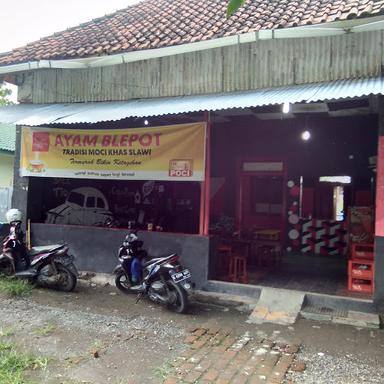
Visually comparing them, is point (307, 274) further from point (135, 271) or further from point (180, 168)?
point (135, 271)

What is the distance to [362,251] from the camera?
7.29 meters

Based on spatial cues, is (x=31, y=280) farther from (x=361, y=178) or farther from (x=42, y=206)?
(x=361, y=178)

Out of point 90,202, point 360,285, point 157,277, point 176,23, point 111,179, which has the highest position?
point 176,23

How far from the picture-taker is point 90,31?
381 inches

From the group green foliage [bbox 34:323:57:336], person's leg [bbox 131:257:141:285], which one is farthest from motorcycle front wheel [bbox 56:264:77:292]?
green foliage [bbox 34:323:57:336]

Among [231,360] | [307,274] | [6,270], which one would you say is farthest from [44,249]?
[307,274]

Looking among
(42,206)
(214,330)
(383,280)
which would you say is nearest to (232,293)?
(214,330)

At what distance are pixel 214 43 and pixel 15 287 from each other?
17.4ft

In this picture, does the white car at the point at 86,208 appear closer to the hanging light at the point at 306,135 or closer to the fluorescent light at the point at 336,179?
the hanging light at the point at 306,135

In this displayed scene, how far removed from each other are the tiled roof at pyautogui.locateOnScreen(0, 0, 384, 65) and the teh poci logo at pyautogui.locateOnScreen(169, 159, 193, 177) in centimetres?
205

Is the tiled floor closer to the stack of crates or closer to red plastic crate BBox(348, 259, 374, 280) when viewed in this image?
the stack of crates

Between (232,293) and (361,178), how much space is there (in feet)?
14.7

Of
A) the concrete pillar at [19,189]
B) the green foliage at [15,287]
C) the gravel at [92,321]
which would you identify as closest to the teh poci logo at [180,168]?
the gravel at [92,321]

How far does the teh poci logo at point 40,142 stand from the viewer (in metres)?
8.88
